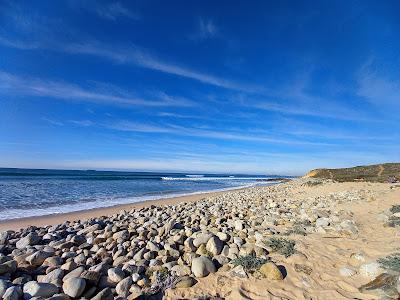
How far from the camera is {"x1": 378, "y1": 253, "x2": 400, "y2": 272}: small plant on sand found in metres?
3.92

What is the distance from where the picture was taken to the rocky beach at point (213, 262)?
3.57 metres

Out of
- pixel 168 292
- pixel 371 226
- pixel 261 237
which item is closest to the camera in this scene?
pixel 168 292

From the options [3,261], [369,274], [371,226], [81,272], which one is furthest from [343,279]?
[3,261]

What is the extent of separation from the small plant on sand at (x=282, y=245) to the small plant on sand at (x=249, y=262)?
516 mm

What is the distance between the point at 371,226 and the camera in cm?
643

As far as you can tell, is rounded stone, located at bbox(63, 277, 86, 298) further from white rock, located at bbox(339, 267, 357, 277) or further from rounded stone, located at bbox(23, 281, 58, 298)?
white rock, located at bbox(339, 267, 357, 277)

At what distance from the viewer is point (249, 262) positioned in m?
4.20

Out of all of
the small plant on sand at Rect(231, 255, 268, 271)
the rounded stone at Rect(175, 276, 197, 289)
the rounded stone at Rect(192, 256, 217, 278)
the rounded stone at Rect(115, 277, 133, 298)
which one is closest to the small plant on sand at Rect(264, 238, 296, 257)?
the small plant on sand at Rect(231, 255, 268, 271)

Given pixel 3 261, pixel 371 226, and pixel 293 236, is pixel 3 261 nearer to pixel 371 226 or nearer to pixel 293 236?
pixel 293 236

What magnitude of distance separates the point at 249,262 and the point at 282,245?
3.15 feet

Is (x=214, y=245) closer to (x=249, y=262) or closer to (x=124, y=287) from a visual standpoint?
(x=249, y=262)

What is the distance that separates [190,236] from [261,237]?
1386mm

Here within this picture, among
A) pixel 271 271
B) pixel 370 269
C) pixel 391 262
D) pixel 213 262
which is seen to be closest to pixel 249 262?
pixel 271 271

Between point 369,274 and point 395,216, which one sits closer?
point 369,274
